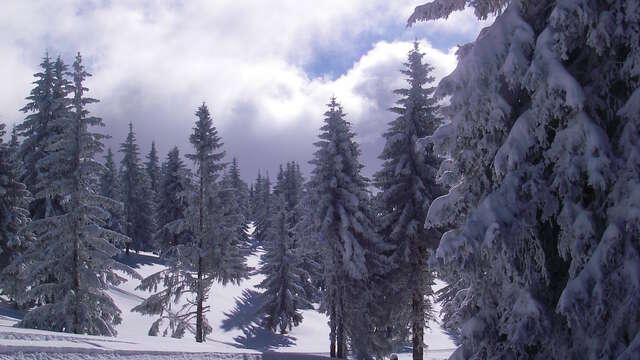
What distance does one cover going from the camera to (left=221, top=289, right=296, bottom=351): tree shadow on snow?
41.5 meters

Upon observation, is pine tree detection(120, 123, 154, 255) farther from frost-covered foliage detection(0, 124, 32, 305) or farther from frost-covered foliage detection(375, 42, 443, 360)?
frost-covered foliage detection(375, 42, 443, 360)

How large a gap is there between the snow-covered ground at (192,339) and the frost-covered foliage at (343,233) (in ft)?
9.04

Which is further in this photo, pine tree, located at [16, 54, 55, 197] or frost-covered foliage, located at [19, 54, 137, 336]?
pine tree, located at [16, 54, 55, 197]

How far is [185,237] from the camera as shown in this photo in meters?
51.5

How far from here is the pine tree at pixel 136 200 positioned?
59781 mm

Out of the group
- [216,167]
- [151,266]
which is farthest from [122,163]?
[216,167]

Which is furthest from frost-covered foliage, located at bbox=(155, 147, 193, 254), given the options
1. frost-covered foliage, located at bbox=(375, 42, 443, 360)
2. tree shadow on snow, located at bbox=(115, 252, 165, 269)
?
frost-covered foliage, located at bbox=(375, 42, 443, 360)

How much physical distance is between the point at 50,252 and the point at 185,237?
30.8 metres

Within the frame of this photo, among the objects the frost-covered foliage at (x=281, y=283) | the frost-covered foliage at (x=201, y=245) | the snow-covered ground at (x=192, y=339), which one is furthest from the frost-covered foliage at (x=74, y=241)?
the frost-covered foliage at (x=281, y=283)

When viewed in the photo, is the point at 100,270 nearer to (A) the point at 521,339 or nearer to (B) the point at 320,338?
(A) the point at 521,339

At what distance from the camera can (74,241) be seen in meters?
21.2

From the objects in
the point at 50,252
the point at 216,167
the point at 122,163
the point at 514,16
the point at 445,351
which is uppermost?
the point at 122,163

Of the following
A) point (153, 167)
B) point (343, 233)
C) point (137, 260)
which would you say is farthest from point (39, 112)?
point (153, 167)

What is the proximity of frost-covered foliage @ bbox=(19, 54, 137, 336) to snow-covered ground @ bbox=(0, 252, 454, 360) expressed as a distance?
6.82 ft
